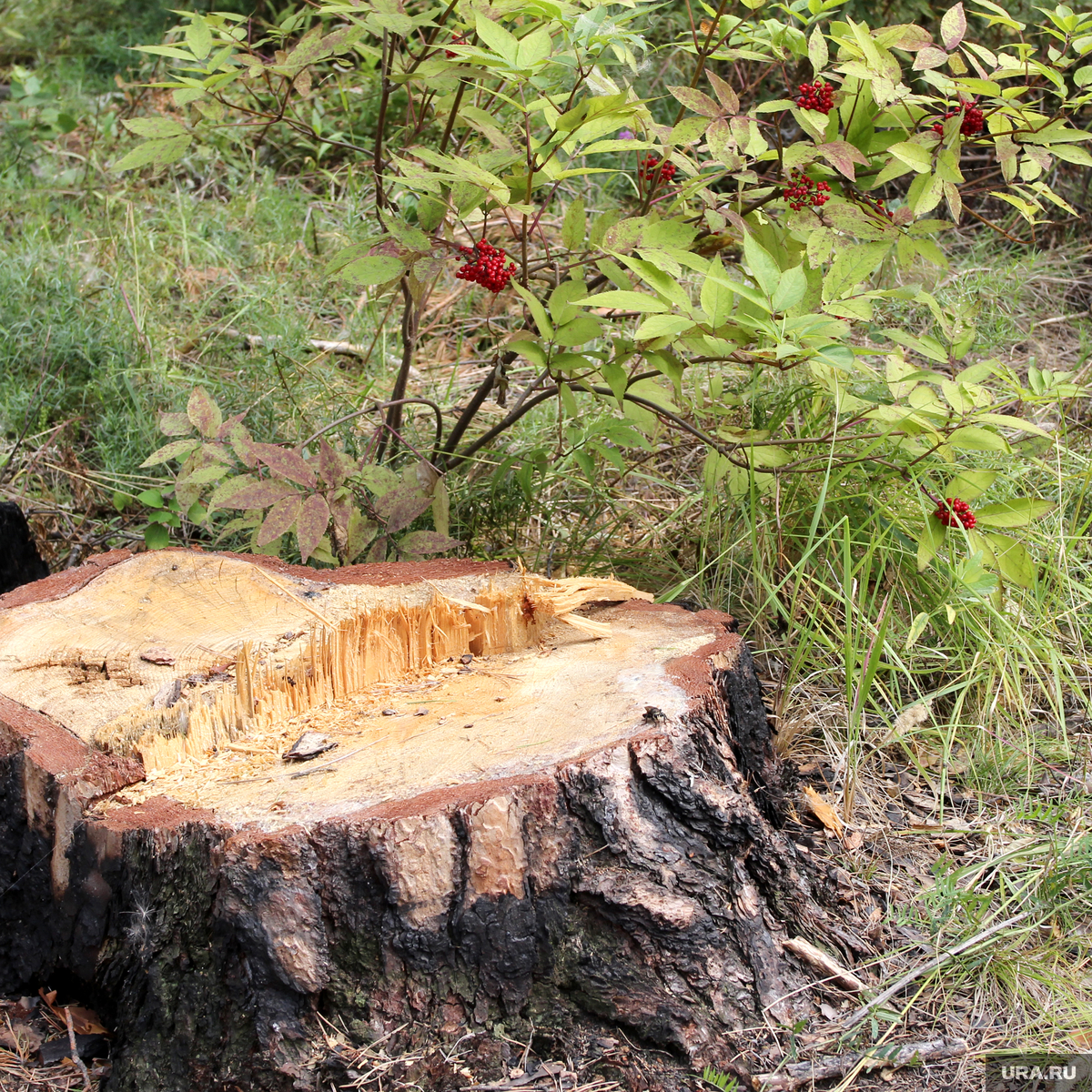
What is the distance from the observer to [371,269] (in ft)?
5.86

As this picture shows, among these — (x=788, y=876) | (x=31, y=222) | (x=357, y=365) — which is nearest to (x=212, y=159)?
(x=31, y=222)

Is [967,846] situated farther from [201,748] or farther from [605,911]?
[201,748]

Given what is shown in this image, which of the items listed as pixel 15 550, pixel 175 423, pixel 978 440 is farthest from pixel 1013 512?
pixel 15 550

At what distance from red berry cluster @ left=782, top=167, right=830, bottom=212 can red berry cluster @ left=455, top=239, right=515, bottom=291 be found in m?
0.55

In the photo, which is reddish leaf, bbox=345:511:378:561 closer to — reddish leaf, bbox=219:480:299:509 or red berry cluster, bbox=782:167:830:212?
Answer: reddish leaf, bbox=219:480:299:509

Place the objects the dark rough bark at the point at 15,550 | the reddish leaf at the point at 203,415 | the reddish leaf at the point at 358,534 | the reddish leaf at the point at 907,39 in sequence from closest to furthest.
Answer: the reddish leaf at the point at 907,39 → the reddish leaf at the point at 203,415 → the reddish leaf at the point at 358,534 → the dark rough bark at the point at 15,550

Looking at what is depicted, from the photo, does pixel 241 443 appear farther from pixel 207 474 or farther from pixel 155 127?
pixel 155 127

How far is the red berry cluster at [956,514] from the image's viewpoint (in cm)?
192

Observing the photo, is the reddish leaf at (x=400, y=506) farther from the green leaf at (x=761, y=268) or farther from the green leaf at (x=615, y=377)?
the green leaf at (x=761, y=268)

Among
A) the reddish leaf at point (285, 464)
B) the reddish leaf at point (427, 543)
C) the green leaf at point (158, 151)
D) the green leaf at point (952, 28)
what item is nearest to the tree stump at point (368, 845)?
the reddish leaf at point (285, 464)

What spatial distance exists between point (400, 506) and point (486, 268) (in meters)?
0.61

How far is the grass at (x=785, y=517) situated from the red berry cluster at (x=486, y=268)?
50cm

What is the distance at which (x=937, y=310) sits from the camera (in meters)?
1.98

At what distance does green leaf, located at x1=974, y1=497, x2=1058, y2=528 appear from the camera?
6.34 ft
